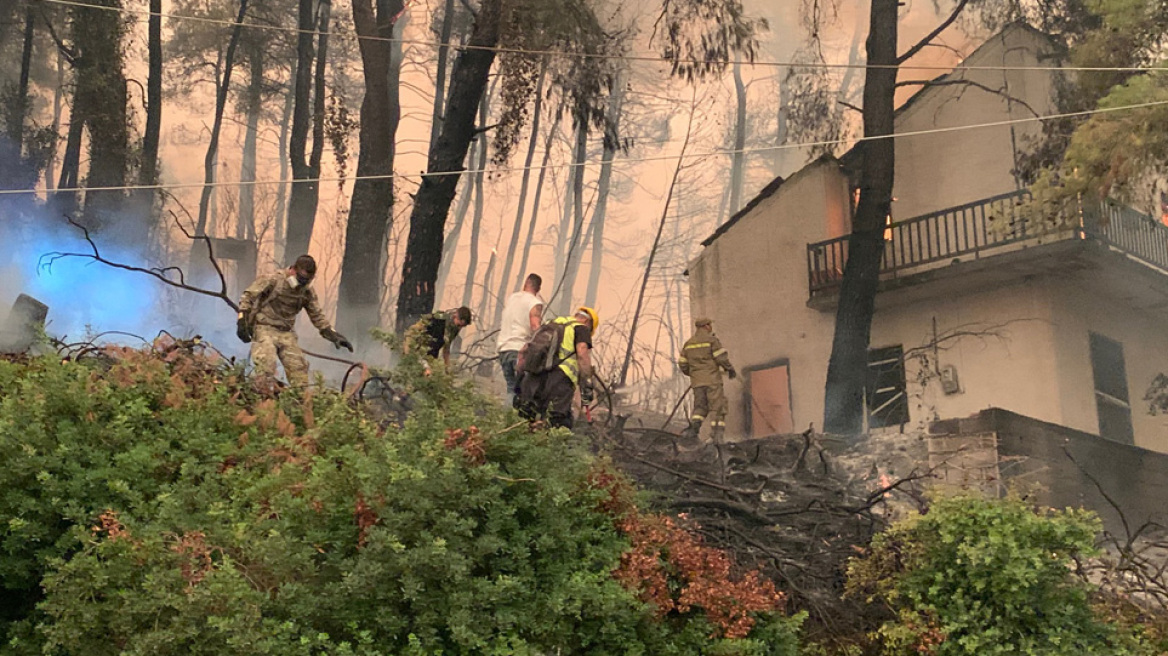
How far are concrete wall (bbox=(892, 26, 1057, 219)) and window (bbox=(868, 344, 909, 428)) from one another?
1.31 m

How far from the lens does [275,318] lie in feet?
30.8

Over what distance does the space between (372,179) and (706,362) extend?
369 centimetres

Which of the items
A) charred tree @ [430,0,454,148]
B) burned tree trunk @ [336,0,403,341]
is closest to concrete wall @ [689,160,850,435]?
charred tree @ [430,0,454,148]

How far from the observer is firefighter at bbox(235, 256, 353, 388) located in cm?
921

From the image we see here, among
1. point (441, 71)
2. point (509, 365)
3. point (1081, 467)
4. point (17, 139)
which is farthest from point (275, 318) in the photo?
point (1081, 467)

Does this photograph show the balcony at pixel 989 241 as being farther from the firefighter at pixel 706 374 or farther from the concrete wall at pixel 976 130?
the firefighter at pixel 706 374

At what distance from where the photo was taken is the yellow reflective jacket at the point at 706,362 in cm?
1080

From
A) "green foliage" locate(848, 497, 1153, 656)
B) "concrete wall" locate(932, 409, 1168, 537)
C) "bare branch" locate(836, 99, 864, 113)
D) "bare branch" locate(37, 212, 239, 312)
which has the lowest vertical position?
"green foliage" locate(848, 497, 1153, 656)

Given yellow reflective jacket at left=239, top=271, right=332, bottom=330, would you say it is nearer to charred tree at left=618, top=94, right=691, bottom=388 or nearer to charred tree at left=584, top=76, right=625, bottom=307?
charred tree at left=584, top=76, right=625, bottom=307

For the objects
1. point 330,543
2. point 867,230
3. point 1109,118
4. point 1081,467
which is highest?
point 1109,118

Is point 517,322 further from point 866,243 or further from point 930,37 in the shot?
point 930,37

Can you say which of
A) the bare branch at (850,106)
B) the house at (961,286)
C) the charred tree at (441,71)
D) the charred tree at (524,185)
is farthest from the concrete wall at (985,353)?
the charred tree at (441,71)

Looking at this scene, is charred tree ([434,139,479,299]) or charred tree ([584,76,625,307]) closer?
charred tree ([584,76,625,307])

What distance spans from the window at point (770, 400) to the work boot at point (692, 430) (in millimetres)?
452
